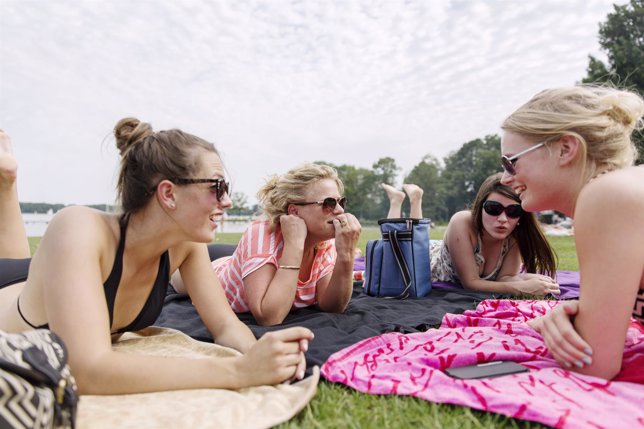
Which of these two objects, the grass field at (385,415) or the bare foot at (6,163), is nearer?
the grass field at (385,415)

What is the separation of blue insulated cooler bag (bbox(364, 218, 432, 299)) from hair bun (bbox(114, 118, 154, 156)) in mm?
3294

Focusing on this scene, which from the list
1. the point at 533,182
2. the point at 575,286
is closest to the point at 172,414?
the point at 533,182

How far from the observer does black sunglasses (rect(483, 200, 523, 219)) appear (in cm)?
511

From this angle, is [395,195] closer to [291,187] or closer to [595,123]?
[291,187]

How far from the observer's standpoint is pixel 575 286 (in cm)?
595

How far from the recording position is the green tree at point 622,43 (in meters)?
29.3

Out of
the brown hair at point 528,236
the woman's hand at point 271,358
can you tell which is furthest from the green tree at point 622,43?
the woman's hand at point 271,358

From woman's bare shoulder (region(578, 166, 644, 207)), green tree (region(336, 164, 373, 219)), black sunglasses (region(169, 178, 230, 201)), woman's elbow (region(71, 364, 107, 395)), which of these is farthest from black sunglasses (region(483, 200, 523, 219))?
green tree (region(336, 164, 373, 219))

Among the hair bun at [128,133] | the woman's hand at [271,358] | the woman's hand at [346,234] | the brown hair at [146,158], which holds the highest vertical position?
the hair bun at [128,133]

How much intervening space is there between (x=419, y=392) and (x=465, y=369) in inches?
13.2

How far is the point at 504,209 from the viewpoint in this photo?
5145mm

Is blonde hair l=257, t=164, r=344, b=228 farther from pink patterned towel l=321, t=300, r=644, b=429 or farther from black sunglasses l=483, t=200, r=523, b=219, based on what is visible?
black sunglasses l=483, t=200, r=523, b=219

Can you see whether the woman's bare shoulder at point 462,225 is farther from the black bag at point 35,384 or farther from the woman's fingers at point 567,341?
the black bag at point 35,384

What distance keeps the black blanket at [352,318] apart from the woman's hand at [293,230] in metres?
0.66
